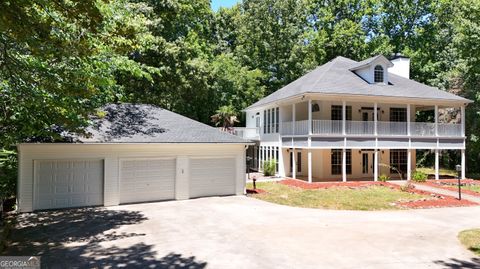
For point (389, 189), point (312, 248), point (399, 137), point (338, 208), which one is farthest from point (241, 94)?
point (312, 248)

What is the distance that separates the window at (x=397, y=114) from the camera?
87.5 feet

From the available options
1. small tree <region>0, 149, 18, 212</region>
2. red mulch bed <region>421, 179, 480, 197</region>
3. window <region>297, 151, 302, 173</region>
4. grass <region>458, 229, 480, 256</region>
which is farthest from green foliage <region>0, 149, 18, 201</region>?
red mulch bed <region>421, 179, 480, 197</region>

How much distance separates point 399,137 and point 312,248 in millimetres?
17151

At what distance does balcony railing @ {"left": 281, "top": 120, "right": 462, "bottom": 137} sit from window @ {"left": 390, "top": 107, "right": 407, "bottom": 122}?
1840 mm

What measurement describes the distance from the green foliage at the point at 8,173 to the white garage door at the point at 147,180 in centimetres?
441

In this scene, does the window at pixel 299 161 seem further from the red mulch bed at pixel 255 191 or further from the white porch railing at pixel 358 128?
the red mulch bed at pixel 255 191

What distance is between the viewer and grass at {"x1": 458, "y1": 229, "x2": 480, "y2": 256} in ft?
30.5

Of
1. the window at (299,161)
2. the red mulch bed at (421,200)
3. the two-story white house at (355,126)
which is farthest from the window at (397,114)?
the window at (299,161)

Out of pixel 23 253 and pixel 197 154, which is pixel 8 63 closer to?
pixel 23 253

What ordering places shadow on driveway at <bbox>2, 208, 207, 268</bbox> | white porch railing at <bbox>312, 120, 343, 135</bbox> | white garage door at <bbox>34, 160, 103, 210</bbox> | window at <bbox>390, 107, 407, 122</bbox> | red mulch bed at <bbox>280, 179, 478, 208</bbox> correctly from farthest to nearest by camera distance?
window at <bbox>390, 107, 407, 122</bbox> < white porch railing at <bbox>312, 120, 343, 135</bbox> < red mulch bed at <bbox>280, 179, 478, 208</bbox> < white garage door at <bbox>34, 160, 103, 210</bbox> < shadow on driveway at <bbox>2, 208, 207, 268</bbox>

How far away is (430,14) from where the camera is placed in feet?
145

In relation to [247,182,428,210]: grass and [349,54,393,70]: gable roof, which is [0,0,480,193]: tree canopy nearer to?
[349,54,393,70]: gable roof

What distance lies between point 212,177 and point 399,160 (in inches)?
621

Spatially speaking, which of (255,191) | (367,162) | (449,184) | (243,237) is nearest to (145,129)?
(255,191)
